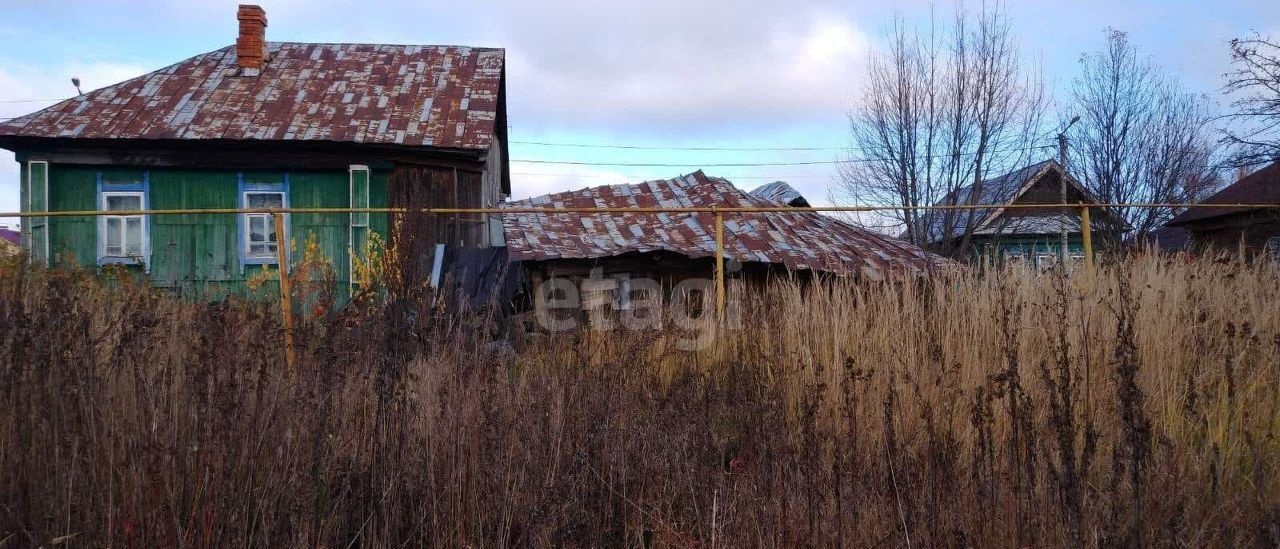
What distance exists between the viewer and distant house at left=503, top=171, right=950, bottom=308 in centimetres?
1080

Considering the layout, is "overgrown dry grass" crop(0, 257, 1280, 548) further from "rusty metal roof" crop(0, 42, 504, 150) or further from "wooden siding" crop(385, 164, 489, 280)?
"rusty metal roof" crop(0, 42, 504, 150)

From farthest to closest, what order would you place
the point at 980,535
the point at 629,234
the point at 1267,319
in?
1. the point at 629,234
2. the point at 1267,319
3. the point at 980,535

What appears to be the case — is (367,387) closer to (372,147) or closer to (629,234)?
(629,234)

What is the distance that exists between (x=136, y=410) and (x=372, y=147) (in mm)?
10777

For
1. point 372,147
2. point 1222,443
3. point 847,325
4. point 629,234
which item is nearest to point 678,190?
point 629,234

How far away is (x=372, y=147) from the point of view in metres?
13.2

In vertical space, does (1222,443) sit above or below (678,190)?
below

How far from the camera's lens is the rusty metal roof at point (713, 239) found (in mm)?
10812

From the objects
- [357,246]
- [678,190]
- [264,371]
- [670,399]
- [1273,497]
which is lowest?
[1273,497]

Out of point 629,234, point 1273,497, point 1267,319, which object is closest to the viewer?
point 1273,497

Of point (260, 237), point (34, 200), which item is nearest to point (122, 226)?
point (34, 200)

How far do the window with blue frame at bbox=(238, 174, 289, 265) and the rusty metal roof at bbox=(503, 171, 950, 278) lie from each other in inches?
146

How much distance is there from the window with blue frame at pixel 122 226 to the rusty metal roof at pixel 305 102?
3.06 feet

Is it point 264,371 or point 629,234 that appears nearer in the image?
point 264,371
